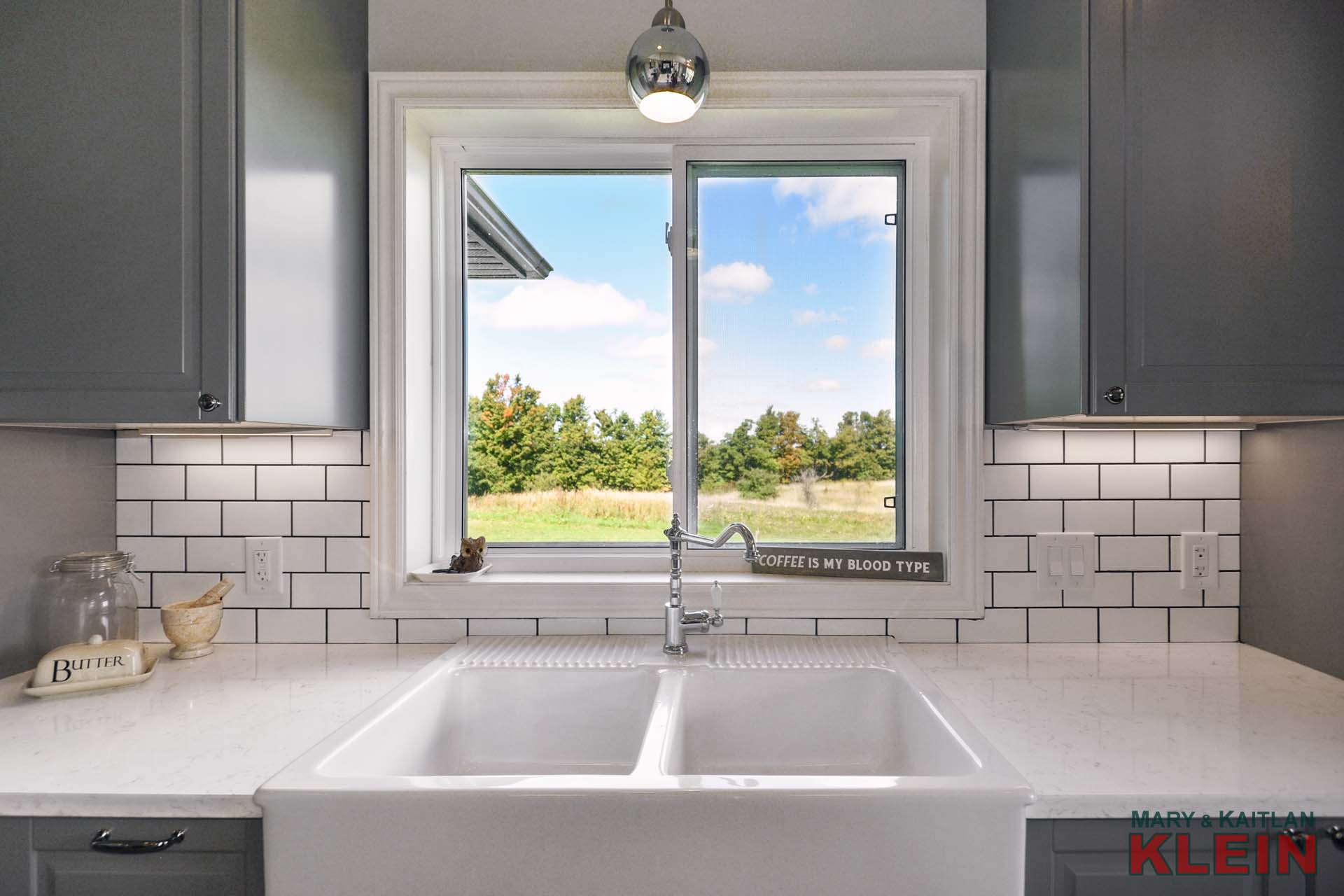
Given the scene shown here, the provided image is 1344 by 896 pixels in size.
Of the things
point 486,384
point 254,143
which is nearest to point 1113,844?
point 486,384

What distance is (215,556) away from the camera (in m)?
1.62

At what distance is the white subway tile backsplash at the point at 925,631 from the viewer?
5.21 ft

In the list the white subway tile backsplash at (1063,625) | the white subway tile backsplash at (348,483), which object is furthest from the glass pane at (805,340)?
the white subway tile backsplash at (348,483)

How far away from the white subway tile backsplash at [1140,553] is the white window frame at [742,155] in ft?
1.05

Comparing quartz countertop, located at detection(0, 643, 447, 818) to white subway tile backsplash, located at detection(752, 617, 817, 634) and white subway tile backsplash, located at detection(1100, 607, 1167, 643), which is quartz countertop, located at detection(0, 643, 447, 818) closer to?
white subway tile backsplash, located at detection(752, 617, 817, 634)

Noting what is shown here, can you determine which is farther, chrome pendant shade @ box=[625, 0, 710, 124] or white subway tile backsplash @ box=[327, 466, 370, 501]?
white subway tile backsplash @ box=[327, 466, 370, 501]

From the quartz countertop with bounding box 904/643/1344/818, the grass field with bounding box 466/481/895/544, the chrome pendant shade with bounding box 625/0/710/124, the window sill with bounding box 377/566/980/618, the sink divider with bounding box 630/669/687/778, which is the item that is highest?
the chrome pendant shade with bounding box 625/0/710/124

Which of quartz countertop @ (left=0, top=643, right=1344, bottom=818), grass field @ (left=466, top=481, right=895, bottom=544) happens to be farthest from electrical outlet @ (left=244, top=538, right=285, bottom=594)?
grass field @ (left=466, top=481, right=895, bottom=544)

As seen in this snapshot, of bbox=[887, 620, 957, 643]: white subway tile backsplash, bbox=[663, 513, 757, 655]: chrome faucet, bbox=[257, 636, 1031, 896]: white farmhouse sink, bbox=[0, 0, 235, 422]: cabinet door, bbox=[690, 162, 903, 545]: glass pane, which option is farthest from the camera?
bbox=[690, 162, 903, 545]: glass pane

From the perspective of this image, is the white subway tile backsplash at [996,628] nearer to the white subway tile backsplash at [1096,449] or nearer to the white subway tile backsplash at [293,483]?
the white subway tile backsplash at [1096,449]

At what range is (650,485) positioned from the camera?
1.85m

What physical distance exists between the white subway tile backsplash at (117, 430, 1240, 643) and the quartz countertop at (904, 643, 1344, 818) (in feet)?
0.25

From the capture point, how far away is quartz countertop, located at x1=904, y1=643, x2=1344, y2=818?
3.00 ft

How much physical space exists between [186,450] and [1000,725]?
1725 mm
